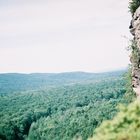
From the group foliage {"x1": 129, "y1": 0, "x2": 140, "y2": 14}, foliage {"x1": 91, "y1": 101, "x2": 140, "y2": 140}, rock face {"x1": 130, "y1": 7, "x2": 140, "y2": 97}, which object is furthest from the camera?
foliage {"x1": 129, "y1": 0, "x2": 140, "y2": 14}

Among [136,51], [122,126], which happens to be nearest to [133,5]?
[136,51]

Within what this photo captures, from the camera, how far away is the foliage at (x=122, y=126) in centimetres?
647

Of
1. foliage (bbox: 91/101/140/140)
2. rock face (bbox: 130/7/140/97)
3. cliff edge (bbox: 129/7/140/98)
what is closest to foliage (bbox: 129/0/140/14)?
cliff edge (bbox: 129/7/140/98)

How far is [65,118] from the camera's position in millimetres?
114500

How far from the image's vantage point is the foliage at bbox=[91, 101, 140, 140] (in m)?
6.47

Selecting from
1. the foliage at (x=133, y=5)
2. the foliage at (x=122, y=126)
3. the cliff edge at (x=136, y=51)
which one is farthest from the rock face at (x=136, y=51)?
the foliage at (x=122, y=126)

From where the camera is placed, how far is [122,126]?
6699mm

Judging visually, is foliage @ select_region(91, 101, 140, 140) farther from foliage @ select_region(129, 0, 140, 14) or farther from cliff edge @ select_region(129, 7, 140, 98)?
foliage @ select_region(129, 0, 140, 14)

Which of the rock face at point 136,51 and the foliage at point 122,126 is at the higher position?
the rock face at point 136,51

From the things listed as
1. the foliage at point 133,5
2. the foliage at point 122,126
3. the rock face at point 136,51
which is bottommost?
the foliage at point 122,126

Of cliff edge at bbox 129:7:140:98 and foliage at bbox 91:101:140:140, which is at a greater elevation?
cliff edge at bbox 129:7:140:98

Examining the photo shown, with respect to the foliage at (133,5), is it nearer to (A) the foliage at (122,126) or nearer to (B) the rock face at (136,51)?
(B) the rock face at (136,51)

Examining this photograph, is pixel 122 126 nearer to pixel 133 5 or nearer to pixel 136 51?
pixel 136 51

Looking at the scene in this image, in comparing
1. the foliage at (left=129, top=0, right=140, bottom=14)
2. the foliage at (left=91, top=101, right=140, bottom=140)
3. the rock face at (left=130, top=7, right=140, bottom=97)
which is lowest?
the foliage at (left=91, top=101, right=140, bottom=140)
